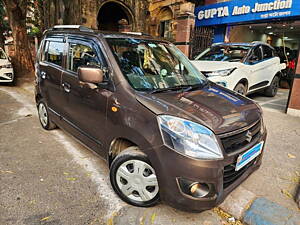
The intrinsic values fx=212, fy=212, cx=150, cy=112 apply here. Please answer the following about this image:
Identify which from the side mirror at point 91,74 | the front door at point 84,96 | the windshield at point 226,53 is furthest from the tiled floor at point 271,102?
the side mirror at point 91,74

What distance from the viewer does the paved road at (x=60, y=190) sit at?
2152 mm

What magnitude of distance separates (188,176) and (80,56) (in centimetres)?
218

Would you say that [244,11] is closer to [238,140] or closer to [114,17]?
[238,140]

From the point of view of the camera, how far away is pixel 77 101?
2904 mm

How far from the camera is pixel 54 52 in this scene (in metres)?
3.60

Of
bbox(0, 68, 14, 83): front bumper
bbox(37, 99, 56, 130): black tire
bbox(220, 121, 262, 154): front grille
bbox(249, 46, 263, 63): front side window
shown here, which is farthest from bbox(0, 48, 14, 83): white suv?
bbox(220, 121, 262, 154): front grille

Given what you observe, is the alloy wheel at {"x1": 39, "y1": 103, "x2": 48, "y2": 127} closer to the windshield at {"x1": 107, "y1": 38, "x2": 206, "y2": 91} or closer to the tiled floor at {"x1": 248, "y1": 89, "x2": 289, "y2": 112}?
the windshield at {"x1": 107, "y1": 38, "x2": 206, "y2": 91}

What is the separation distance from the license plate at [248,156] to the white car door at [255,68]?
404 centimetres

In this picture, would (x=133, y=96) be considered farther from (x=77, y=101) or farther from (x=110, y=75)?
(x=77, y=101)

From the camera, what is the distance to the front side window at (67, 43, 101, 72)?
272 centimetres

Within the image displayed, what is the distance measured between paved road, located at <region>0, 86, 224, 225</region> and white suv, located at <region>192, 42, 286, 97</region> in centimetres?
354

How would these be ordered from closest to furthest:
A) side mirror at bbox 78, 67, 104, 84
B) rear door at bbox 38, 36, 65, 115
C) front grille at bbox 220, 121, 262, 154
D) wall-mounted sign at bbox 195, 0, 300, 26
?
front grille at bbox 220, 121, 262, 154
side mirror at bbox 78, 67, 104, 84
rear door at bbox 38, 36, 65, 115
wall-mounted sign at bbox 195, 0, 300, 26

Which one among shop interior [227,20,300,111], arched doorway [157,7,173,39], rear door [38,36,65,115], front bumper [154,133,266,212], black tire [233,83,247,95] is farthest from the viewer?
arched doorway [157,7,173,39]

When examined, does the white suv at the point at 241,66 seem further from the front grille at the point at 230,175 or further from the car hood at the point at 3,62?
the car hood at the point at 3,62
